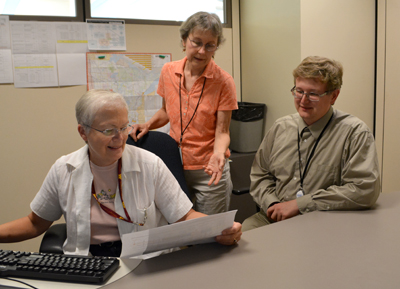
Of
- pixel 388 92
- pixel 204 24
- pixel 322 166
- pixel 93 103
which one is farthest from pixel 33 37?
pixel 388 92

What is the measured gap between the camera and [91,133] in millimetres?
1355

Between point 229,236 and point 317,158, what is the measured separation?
0.73 m

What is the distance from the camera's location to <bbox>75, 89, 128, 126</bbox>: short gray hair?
1334mm

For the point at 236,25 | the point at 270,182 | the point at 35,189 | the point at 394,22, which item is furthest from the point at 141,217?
the point at 394,22

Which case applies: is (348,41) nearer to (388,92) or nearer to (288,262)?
(388,92)


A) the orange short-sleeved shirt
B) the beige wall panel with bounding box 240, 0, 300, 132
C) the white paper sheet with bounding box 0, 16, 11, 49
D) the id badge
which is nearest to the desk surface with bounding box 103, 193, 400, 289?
the id badge

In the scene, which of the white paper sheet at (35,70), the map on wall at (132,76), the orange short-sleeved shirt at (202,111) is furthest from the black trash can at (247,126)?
the white paper sheet at (35,70)

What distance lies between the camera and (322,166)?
1.76 metres

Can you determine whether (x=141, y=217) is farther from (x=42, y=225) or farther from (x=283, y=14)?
(x=283, y=14)

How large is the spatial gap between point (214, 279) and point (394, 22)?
2.73 meters

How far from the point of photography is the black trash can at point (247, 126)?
300cm

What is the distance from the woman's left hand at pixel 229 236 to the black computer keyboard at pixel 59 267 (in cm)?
36

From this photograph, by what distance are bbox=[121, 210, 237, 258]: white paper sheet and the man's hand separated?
1.78 ft

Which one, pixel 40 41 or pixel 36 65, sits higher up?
pixel 40 41
